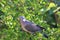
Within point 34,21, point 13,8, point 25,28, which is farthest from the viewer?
point 13,8

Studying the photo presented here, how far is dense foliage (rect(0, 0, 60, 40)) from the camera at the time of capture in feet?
21.7

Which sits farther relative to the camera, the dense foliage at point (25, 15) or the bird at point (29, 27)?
the dense foliage at point (25, 15)

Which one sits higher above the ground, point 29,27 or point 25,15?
point 25,15

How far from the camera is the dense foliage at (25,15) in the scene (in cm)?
663

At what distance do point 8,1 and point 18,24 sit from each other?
3.50ft

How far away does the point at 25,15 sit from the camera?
7.26 meters

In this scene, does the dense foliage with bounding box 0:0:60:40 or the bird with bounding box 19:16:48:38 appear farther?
the dense foliage with bounding box 0:0:60:40

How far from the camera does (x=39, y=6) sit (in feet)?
25.3

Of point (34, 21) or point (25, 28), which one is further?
point (34, 21)

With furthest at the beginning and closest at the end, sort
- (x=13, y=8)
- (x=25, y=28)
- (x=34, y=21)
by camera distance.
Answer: (x=13, y=8) < (x=34, y=21) < (x=25, y=28)


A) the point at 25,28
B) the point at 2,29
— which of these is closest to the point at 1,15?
the point at 2,29

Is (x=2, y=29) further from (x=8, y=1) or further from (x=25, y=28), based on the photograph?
(x=8, y=1)

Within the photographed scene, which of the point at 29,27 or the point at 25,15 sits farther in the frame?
the point at 25,15

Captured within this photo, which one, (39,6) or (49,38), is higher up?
(39,6)
